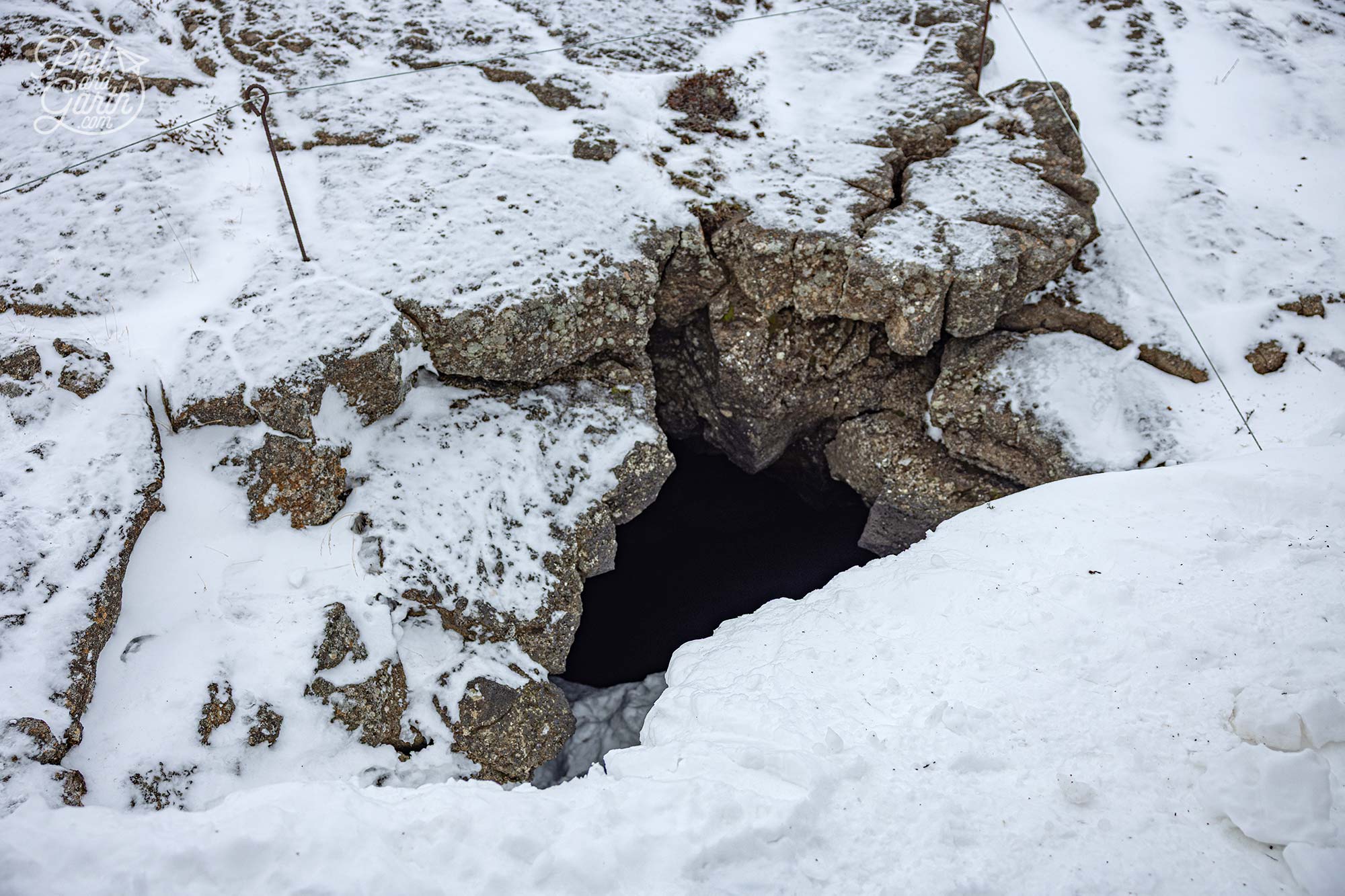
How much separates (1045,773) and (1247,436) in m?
4.86

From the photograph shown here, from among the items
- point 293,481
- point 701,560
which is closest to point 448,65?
point 293,481

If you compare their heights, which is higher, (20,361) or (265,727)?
(20,361)

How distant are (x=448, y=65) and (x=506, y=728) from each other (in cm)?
790

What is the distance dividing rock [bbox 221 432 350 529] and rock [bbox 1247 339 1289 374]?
355 inches

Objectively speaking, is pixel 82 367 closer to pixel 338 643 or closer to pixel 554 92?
pixel 338 643

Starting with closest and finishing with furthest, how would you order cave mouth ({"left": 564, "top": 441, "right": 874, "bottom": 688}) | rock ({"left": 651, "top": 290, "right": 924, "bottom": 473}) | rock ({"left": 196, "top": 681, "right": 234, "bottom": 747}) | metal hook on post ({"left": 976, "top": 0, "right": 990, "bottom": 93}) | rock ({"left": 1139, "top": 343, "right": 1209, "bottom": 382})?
rock ({"left": 196, "top": 681, "right": 234, "bottom": 747}) < rock ({"left": 1139, "top": 343, "right": 1209, "bottom": 382}) < rock ({"left": 651, "top": 290, "right": 924, "bottom": 473}) < metal hook on post ({"left": 976, "top": 0, "right": 990, "bottom": 93}) < cave mouth ({"left": 564, "top": 441, "right": 874, "bottom": 688})

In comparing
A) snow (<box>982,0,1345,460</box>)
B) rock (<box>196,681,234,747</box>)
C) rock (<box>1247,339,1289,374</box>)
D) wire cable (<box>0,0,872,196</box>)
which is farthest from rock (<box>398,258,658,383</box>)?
rock (<box>1247,339,1289,374</box>)

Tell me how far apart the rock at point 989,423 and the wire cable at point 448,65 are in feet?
19.4

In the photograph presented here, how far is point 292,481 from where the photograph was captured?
574cm

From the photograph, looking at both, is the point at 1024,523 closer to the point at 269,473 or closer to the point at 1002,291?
the point at 1002,291

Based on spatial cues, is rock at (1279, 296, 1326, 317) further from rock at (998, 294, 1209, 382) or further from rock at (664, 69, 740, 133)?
rock at (664, 69, 740, 133)

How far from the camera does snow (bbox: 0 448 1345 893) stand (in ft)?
10.7

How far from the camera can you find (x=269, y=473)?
18.7 feet

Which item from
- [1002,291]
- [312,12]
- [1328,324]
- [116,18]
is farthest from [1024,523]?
[116,18]
